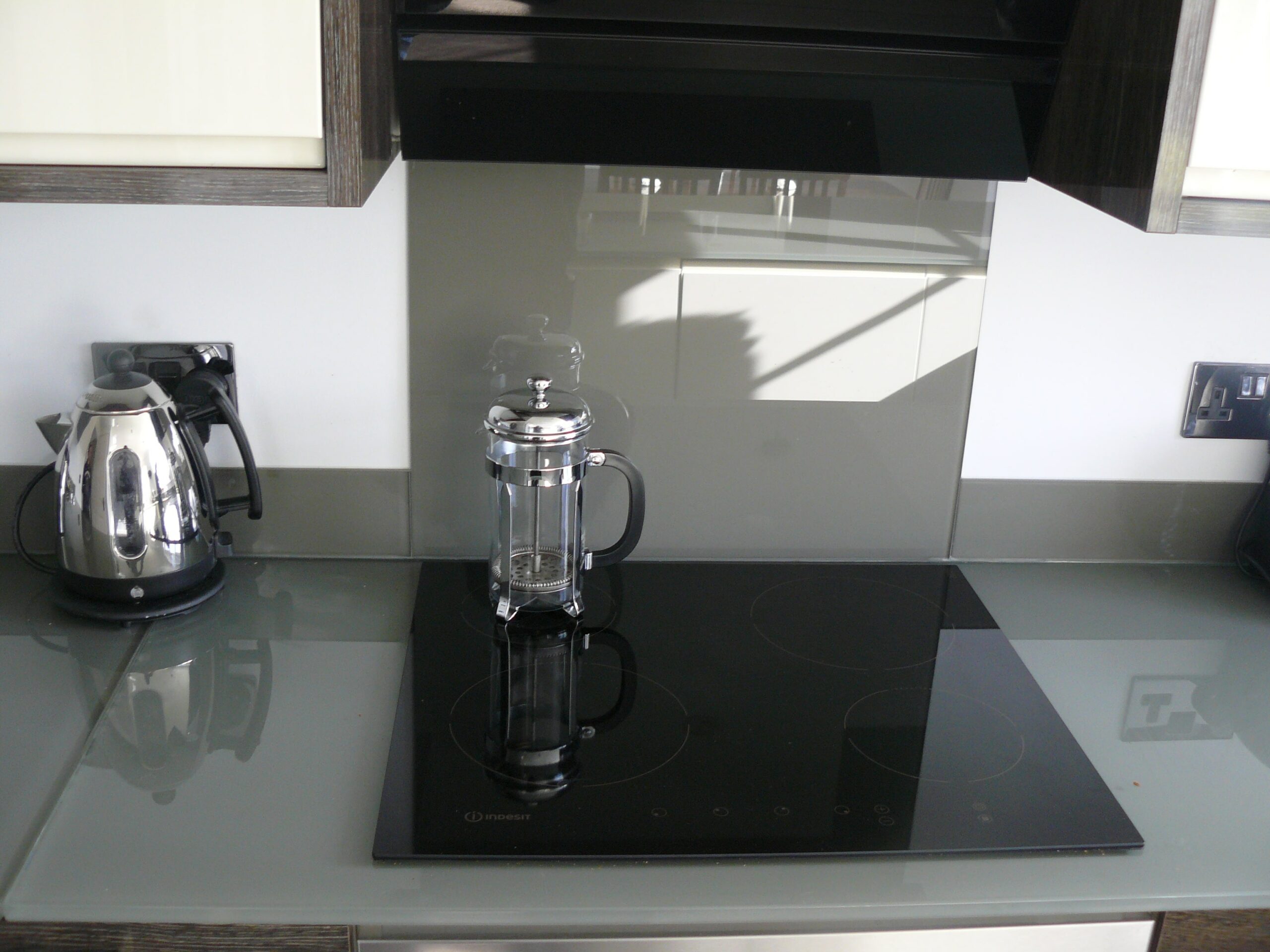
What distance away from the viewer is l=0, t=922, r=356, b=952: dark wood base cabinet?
0.95 m

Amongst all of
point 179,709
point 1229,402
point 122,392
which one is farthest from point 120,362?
point 1229,402

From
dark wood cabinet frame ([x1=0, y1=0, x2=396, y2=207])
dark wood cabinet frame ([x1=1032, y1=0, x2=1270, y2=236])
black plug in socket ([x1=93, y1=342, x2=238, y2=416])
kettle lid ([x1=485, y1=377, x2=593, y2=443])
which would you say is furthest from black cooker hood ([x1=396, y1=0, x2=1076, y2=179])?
black plug in socket ([x1=93, y1=342, x2=238, y2=416])

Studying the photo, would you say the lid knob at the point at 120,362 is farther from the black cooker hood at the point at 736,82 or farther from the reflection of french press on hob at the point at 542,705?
the reflection of french press on hob at the point at 542,705

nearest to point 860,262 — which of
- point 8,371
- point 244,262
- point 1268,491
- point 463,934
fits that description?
point 1268,491

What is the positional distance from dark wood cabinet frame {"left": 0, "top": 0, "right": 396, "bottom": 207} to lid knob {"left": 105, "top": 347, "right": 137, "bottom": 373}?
10.6 inches

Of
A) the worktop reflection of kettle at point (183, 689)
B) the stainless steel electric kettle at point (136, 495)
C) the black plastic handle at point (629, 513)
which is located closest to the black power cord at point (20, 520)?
the stainless steel electric kettle at point (136, 495)

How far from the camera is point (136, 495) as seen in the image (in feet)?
4.25

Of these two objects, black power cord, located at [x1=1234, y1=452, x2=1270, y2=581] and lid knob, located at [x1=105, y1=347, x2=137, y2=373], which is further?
black power cord, located at [x1=1234, y1=452, x2=1270, y2=581]

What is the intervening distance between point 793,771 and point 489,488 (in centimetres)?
→ 58

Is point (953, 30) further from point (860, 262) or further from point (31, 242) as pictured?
point (31, 242)

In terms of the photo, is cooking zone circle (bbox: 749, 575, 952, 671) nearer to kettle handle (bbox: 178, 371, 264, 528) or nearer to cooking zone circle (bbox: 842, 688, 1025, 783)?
cooking zone circle (bbox: 842, 688, 1025, 783)

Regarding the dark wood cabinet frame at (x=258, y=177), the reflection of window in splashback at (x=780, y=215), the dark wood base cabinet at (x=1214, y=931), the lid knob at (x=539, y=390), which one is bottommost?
the dark wood base cabinet at (x=1214, y=931)

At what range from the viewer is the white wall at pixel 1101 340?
58.7 inches

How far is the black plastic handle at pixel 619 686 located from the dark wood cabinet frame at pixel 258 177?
58 centimetres
